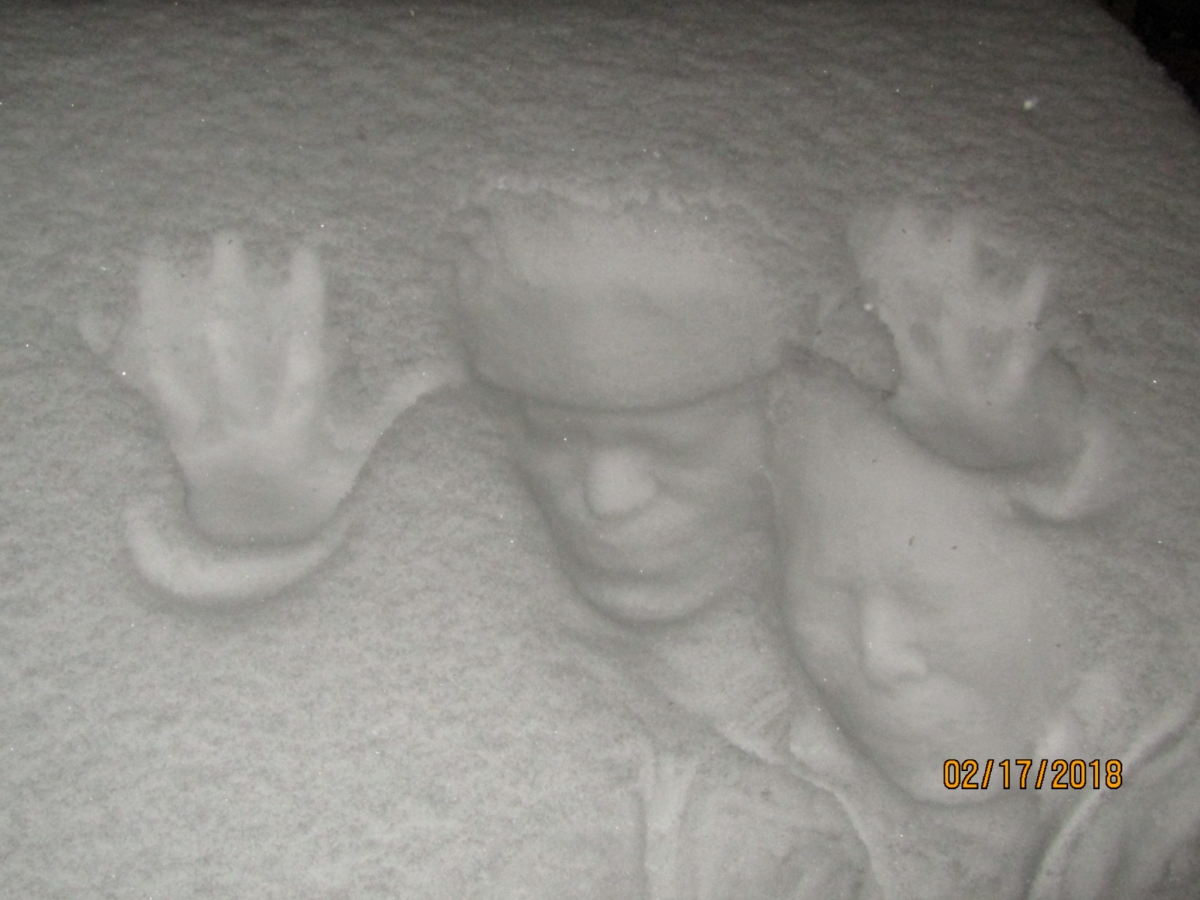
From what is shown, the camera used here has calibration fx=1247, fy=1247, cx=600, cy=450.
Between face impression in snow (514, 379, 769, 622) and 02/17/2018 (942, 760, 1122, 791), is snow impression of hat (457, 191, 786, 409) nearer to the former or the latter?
face impression in snow (514, 379, 769, 622)

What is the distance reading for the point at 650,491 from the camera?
2.87ft

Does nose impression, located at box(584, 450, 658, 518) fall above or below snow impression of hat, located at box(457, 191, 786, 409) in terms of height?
below

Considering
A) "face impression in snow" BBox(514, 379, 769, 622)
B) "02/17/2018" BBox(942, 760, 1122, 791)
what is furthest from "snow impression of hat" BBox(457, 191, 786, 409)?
"02/17/2018" BBox(942, 760, 1122, 791)

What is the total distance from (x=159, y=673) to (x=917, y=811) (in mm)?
535

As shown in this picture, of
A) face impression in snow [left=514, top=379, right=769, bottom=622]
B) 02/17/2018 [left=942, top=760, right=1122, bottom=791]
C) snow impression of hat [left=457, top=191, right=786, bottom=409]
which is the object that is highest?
snow impression of hat [left=457, top=191, right=786, bottom=409]

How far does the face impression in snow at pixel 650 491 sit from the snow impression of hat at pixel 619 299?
0.03m

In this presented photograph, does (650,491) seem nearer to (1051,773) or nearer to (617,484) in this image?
(617,484)

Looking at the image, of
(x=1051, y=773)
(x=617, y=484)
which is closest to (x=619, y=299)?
(x=617, y=484)

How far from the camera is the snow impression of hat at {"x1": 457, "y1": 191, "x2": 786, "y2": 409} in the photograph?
81 cm

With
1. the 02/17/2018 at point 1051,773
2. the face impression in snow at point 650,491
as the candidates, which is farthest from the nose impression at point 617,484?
the 02/17/2018 at point 1051,773

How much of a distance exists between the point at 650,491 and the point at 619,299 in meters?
0.14

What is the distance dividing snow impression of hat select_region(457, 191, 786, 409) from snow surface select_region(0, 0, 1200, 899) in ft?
0.11

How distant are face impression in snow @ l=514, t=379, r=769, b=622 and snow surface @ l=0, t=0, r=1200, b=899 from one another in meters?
0.03

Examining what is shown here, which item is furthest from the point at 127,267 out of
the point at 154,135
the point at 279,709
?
the point at 279,709
